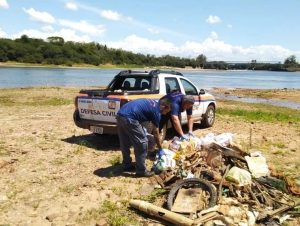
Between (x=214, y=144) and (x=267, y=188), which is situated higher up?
(x=214, y=144)

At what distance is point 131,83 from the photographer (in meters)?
10.9

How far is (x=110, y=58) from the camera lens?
143500 millimetres

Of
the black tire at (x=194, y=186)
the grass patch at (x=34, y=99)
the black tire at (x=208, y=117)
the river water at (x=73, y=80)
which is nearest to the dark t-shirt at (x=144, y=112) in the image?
the black tire at (x=194, y=186)

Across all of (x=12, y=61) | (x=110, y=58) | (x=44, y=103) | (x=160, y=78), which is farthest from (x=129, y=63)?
(x=160, y=78)

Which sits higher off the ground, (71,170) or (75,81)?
(71,170)

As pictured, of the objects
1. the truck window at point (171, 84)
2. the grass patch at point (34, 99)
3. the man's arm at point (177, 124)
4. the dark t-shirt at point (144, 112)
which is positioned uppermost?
the truck window at point (171, 84)

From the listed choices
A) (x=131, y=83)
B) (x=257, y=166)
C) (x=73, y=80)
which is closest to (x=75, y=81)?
(x=73, y=80)

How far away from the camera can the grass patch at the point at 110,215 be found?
5.79m

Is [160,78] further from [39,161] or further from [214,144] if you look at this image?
[39,161]

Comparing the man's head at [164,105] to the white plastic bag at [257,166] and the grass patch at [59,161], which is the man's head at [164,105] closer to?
the white plastic bag at [257,166]

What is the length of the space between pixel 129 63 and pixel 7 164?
141 m

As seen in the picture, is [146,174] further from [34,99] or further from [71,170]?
[34,99]

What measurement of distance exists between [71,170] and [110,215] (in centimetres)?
246

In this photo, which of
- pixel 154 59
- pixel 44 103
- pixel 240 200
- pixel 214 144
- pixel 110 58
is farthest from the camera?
pixel 154 59
